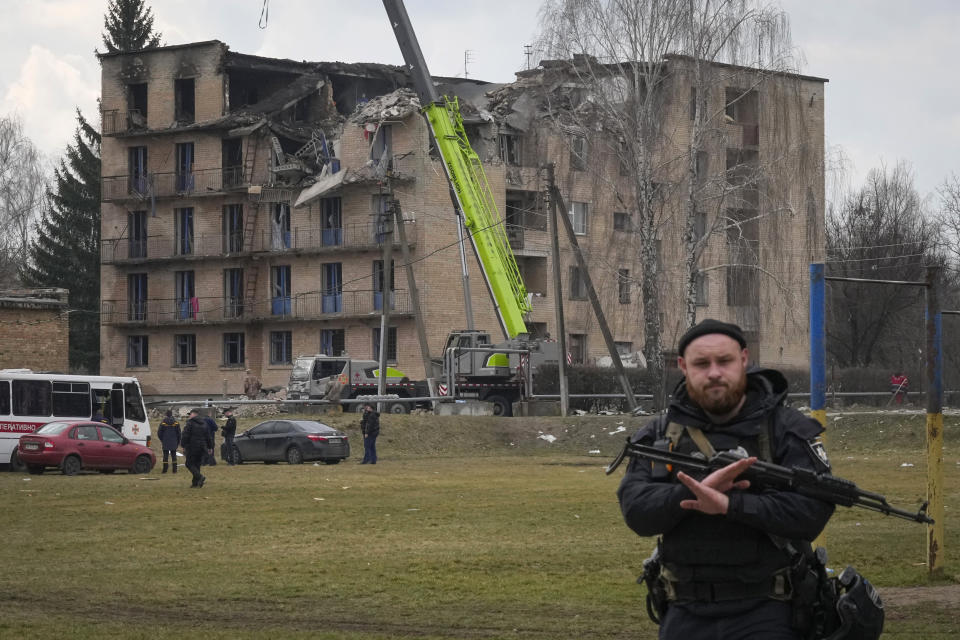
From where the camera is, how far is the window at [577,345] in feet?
226

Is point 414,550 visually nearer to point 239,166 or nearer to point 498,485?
point 498,485

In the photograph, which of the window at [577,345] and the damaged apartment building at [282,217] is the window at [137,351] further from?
the window at [577,345]

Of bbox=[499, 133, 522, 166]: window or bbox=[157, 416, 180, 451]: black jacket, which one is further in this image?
bbox=[499, 133, 522, 166]: window

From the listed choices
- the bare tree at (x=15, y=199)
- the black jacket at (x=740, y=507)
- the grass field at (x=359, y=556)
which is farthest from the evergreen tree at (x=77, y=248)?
the black jacket at (x=740, y=507)

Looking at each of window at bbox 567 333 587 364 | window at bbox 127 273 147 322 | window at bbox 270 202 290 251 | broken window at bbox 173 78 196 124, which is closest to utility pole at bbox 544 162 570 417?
window at bbox 567 333 587 364

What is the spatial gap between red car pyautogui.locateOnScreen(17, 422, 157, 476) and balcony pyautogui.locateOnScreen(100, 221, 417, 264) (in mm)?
31046

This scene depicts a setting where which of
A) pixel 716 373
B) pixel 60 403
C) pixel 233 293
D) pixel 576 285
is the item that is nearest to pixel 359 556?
pixel 716 373

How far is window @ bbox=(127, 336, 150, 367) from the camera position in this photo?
2933 inches

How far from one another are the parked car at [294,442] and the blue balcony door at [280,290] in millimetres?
30308

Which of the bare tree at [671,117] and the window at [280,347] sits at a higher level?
the bare tree at [671,117]

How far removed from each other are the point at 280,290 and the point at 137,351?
9.45m

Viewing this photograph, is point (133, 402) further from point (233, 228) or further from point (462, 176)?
point (233, 228)

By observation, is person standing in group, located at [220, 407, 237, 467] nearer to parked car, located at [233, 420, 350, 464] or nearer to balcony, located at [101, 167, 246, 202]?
parked car, located at [233, 420, 350, 464]

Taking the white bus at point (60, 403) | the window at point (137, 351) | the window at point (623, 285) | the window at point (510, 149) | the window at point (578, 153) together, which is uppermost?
the window at point (510, 149)
